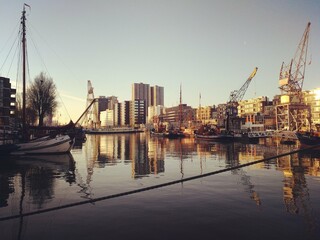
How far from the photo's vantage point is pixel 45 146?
49.1 meters

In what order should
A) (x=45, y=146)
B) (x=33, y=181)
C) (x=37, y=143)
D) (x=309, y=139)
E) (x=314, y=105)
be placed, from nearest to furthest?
(x=33, y=181)
(x=37, y=143)
(x=45, y=146)
(x=309, y=139)
(x=314, y=105)

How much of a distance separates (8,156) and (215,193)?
1534 inches

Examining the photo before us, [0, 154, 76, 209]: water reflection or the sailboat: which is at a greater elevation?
the sailboat

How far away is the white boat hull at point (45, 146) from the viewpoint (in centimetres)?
4722

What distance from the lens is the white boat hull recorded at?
155ft

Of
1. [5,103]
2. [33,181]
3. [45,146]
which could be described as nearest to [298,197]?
[33,181]

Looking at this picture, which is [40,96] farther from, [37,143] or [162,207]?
[162,207]

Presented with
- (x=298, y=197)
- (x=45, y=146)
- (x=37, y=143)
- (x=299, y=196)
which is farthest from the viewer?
(x=45, y=146)

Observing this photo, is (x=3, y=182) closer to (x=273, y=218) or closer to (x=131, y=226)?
(x=131, y=226)

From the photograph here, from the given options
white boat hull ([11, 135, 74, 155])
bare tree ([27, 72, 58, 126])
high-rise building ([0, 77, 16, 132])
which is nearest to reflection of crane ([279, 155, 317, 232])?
white boat hull ([11, 135, 74, 155])

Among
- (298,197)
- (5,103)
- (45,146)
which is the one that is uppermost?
(5,103)

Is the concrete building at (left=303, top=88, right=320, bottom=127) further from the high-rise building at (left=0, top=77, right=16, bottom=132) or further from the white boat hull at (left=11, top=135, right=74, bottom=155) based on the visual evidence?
the high-rise building at (left=0, top=77, right=16, bottom=132)

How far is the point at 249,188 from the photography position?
73.6 ft

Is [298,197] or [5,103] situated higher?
[5,103]
